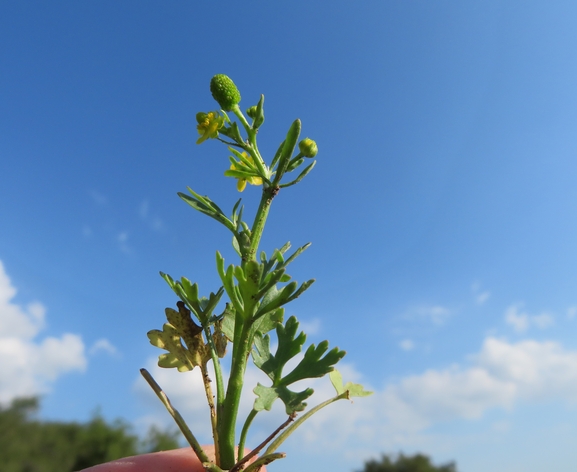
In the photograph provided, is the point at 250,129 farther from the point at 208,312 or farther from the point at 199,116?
the point at 208,312

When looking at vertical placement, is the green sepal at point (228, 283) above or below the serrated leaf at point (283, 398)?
above

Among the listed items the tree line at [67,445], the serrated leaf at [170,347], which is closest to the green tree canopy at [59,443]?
the tree line at [67,445]

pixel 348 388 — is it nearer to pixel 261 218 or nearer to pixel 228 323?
pixel 228 323

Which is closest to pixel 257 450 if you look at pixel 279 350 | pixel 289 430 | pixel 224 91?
pixel 289 430

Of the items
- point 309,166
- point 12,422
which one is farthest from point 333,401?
point 12,422

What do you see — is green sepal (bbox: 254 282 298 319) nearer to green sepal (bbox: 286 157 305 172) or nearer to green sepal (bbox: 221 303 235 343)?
green sepal (bbox: 221 303 235 343)

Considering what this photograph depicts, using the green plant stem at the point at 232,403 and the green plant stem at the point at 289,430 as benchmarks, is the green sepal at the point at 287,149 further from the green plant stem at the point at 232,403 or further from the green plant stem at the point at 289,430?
the green plant stem at the point at 289,430
